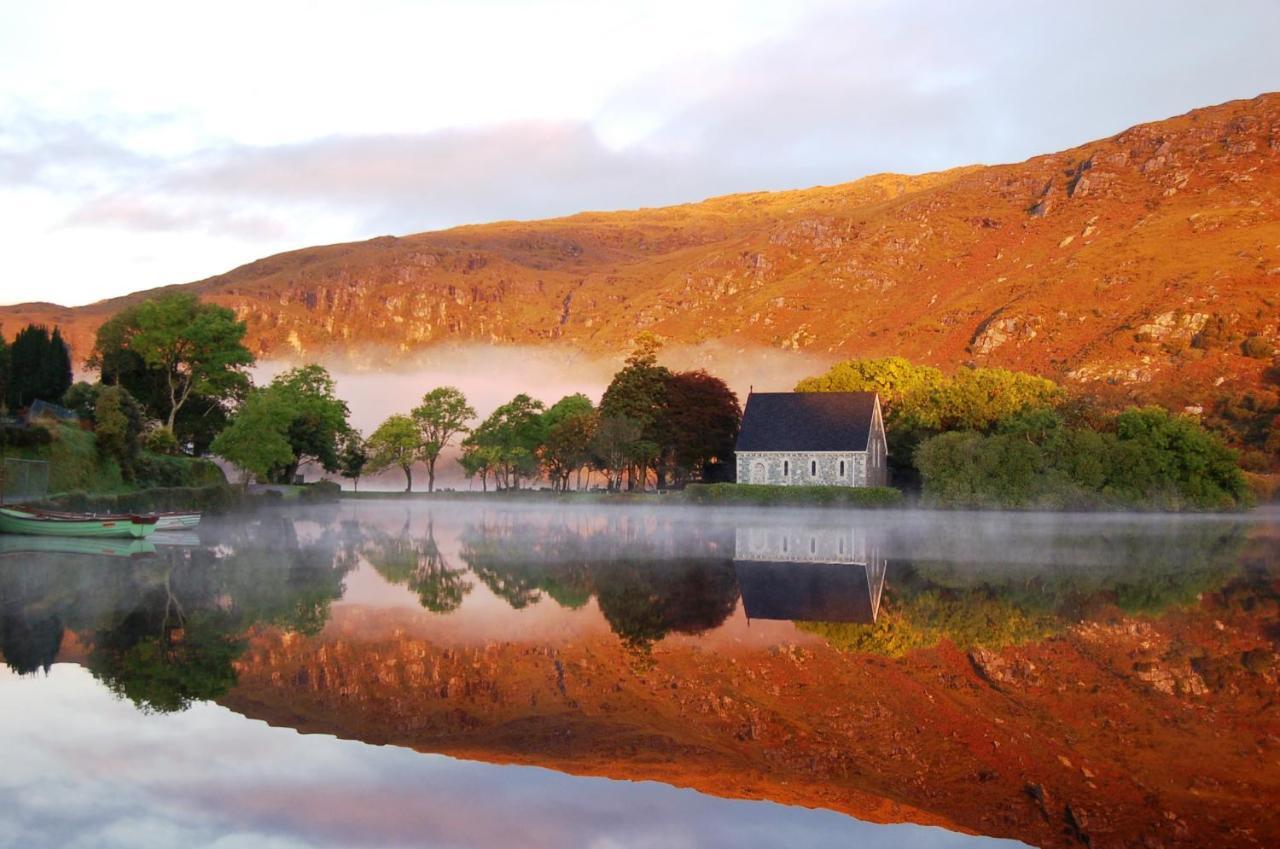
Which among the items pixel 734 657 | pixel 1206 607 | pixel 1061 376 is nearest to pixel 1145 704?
pixel 734 657

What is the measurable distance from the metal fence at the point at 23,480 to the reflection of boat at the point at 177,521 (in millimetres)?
5907

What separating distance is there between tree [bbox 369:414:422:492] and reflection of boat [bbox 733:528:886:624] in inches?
2563

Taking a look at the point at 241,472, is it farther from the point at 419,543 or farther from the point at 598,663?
the point at 598,663

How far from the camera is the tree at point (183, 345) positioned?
233ft

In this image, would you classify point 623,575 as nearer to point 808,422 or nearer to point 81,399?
point 81,399

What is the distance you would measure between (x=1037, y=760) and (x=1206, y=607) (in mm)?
12434

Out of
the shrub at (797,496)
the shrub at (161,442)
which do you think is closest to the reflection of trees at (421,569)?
the shrub at (161,442)

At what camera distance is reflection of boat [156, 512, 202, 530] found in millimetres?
41281

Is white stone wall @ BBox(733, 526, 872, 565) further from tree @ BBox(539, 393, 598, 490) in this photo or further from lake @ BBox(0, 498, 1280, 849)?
tree @ BBox(539, 393, 598, 490)

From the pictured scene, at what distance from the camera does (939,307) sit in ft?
604

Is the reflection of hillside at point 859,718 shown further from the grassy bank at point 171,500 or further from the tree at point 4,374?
the tree at point 4,374

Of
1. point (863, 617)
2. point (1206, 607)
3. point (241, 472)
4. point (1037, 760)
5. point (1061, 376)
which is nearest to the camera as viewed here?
point (1037, 760)

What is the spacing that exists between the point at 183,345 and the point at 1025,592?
211ft

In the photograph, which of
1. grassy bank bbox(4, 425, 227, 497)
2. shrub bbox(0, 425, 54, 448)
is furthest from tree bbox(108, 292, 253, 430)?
shrub bbox(0, 425, 54, 448)
